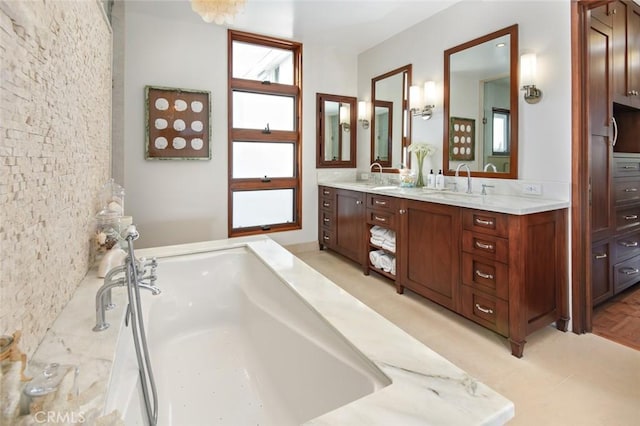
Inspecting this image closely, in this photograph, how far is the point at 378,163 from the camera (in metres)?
4.27

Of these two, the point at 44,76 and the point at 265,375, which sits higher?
the point at 44,76

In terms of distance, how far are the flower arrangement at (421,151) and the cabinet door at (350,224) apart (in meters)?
0.66

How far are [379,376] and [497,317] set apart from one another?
1510 millimetres

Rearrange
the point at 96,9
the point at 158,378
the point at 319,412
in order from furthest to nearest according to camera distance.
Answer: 1. the point at 96,9
2. the point at 158,378
3. the point at 319,412

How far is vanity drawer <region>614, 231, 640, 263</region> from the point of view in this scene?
2643 mm

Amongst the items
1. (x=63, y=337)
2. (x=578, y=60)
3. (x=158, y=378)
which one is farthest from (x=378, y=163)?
(x=63, y=337)

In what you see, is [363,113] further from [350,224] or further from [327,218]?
[350,224]

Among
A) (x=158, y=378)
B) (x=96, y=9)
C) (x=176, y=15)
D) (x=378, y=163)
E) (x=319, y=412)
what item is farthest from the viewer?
(x=378, y=163)

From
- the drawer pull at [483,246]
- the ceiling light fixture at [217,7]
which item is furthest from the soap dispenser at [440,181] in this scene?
the ceiling light fixture at [217,7]

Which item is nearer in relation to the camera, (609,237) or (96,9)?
(96,9)

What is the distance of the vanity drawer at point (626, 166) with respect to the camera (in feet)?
8.52

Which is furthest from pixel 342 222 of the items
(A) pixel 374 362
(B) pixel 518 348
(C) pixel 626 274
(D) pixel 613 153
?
(A) pixel 374 362

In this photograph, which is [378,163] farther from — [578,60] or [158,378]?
[158,378]

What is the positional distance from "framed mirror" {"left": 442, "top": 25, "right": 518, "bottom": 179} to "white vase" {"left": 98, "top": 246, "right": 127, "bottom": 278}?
112 inches
